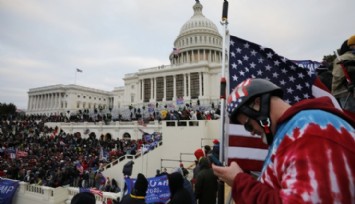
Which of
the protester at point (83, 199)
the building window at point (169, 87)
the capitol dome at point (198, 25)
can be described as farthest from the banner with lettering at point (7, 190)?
the capitol dome at point (198, 25)

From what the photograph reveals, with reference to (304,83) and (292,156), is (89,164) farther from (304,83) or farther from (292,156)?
(292,156)

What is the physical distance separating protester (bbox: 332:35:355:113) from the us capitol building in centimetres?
4742

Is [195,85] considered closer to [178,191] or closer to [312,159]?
[178,191]

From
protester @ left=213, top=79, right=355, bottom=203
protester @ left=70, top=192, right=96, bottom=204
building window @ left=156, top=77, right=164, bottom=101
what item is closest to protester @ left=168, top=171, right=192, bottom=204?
protester @ left=70, top=192, right=96, bottom=204

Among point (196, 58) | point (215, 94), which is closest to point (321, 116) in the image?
point (215, 94)

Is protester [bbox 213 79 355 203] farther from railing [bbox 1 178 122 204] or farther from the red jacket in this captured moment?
railing [bbox 1 178 122 204]

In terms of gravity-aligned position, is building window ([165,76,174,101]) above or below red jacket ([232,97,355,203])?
above

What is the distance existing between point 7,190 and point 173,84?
176ft

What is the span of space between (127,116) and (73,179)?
25211mm

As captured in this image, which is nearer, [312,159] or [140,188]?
[312,159]

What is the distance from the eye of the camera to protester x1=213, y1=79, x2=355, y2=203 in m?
1.19

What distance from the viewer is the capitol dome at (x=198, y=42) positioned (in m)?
78.2

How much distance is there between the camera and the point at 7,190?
13.6 m

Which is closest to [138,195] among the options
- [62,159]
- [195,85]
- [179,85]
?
[62,159]
